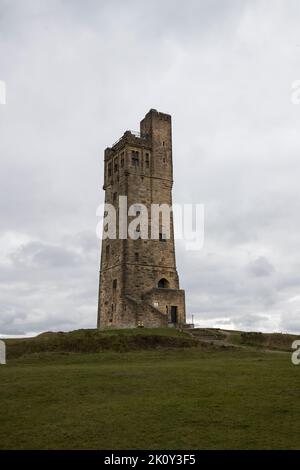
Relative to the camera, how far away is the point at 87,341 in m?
34.7

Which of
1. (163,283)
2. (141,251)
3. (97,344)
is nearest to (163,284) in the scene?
(163,283)

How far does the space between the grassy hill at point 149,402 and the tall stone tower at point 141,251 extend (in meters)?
19.2

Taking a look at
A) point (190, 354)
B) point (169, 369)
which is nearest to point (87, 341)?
point (190, 354)

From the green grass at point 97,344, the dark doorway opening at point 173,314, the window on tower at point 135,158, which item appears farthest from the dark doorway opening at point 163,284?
the green grass at point 97,344

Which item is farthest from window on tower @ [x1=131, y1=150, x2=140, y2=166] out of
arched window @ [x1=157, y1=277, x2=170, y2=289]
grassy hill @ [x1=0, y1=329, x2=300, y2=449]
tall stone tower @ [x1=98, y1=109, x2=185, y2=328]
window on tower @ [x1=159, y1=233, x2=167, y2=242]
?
grassy hill @ [x1=0, y1=329, x2=300, y2=449]

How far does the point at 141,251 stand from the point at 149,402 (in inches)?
1372

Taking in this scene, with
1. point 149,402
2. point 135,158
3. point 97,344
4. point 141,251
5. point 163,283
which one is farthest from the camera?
point 135,158

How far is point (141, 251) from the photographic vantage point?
169 feet

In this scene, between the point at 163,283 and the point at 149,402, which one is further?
the point at 163,283

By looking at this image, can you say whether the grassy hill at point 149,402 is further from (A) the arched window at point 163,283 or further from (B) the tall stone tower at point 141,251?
(A) the arched window at point 163,283

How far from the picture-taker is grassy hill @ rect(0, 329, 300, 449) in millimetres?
13477

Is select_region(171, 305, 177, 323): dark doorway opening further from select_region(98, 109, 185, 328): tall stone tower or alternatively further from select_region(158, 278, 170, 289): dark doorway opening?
select_region(158, 278, 170, 289): dark doorway opening

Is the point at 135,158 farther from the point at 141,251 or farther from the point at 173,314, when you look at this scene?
the point at 173,314
